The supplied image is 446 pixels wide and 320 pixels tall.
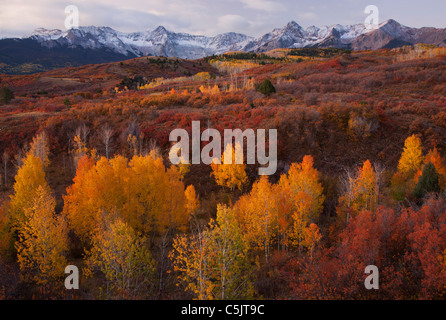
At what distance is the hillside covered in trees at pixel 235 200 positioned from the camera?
13906mm

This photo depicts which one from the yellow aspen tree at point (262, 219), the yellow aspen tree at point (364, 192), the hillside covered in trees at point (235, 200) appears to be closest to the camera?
the hillside covered in trees at point (235, 200)

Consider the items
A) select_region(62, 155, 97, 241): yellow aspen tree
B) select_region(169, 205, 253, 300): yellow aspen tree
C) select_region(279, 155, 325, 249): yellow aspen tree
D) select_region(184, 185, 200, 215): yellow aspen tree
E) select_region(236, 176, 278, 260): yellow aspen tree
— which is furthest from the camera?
select_region(184, 185, 200, 215): yellow aspen tree

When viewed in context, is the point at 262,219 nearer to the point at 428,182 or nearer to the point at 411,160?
the point at 428,182

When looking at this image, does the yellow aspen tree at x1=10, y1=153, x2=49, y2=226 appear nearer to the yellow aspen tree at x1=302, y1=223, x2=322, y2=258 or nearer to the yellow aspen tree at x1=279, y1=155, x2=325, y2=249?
the yellow aspen tree at x1=279, y1=155, x2=325, y2=249

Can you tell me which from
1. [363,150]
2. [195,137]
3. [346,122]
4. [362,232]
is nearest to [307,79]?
[346,122]

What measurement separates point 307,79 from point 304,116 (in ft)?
Answer: 128

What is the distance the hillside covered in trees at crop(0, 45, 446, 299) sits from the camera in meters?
13.9

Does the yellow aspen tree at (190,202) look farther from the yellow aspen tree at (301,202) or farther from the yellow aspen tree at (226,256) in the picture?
the yellow aspen tree at (226,256)

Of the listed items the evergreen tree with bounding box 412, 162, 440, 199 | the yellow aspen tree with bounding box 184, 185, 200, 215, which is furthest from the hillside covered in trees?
the yellow aspen tree with bounding box 184, 185, 200, 215

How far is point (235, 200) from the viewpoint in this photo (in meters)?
33.8

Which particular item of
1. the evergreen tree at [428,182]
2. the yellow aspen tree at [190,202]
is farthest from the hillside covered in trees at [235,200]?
the yellow aspen tree at [190,202]

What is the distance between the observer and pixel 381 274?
13.5 metres

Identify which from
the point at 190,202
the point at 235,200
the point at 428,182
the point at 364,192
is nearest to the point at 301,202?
the point at 364,192
